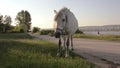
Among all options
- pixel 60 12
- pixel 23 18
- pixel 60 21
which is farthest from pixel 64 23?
pixel 23 18

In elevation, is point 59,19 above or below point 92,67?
above

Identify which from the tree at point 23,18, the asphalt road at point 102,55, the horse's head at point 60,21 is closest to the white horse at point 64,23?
the horse's head at point 60,21

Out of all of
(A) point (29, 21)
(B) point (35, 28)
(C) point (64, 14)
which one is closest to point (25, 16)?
(A) point (29, 21)

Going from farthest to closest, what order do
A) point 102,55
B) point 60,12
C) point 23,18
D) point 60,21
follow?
point 23,18, point 102,55, point 60,12, point 60,21

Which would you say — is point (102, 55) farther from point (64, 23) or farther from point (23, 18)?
point (23, 18)

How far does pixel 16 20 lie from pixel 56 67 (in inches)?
5881

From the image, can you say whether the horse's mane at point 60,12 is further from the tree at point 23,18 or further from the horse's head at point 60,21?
the tree at point 23,18

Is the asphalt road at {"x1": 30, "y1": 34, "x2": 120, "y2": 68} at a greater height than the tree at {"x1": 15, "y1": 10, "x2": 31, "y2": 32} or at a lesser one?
lesser

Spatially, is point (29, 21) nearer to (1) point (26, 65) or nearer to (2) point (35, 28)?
(2) point (35, 28)

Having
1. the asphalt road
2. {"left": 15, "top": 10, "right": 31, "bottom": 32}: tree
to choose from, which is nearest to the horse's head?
the asphalt road

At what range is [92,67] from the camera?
32.6ft

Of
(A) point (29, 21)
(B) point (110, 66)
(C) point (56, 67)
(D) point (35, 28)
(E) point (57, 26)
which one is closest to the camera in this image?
(C) point (56, 67)

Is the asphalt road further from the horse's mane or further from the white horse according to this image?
the horse's mane

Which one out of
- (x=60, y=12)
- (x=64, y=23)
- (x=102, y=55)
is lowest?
(x=102, y=55)
